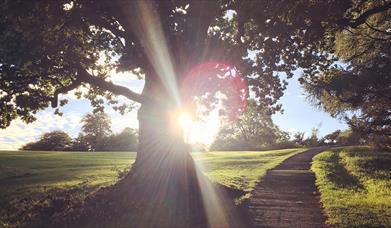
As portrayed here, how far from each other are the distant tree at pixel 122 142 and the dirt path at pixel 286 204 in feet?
188

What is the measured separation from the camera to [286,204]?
13.7 m

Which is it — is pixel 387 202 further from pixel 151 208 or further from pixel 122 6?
pixel 122 6

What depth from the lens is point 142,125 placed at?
55.9 ft

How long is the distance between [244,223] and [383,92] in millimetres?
21992

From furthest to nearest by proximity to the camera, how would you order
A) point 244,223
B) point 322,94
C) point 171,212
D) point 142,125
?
point 322,94 → point 142,125 → point 171,212 → point 244,223

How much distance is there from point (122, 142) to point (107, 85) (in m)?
61.4

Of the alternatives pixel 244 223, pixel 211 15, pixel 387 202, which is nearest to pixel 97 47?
pixel 211 15

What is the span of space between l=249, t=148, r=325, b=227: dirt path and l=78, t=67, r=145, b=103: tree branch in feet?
21.8

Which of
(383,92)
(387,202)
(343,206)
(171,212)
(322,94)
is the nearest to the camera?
(171,212)

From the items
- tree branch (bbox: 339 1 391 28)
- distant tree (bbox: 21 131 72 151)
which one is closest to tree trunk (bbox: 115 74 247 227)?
tree branch (bbox: 339 1 391 28)

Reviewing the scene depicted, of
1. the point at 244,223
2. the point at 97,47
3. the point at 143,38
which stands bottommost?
the point at 244,223

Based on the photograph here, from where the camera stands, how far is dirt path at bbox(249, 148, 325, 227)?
11.2 metres

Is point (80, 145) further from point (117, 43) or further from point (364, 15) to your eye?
point (364, 15)

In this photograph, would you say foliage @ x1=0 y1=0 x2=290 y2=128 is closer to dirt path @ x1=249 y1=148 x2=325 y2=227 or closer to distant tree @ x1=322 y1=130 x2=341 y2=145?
dirt path @ x1=249 y1=148 x2=325 y2=227
